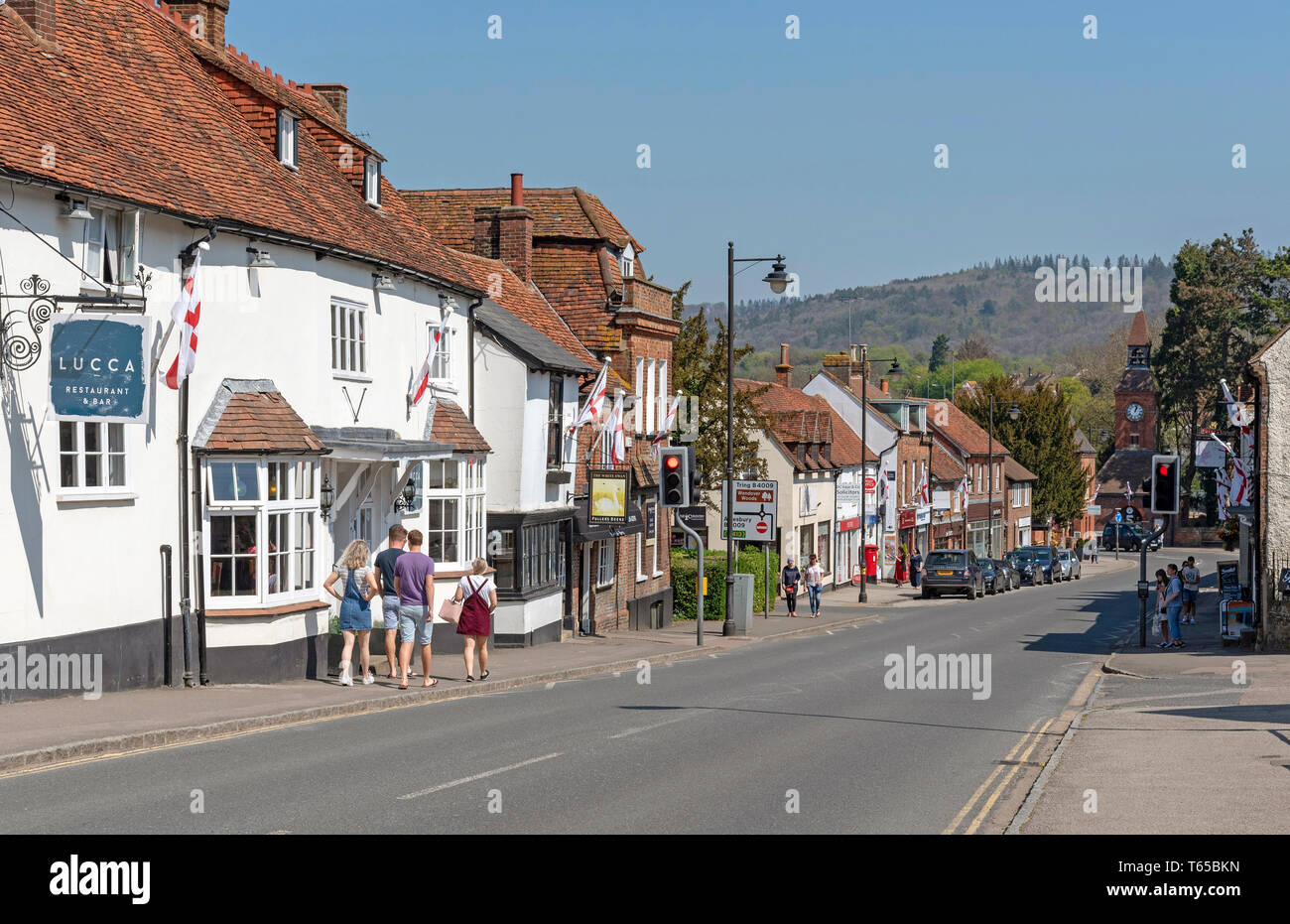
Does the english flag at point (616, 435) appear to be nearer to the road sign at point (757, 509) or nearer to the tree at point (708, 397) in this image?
the road sign at point (757, 509)

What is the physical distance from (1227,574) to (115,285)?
32.4 meters

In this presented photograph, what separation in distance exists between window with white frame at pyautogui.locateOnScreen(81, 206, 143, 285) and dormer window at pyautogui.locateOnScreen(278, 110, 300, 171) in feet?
21.4

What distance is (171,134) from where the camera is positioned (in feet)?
67.8

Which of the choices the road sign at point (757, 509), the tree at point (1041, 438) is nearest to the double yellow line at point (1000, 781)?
the road sign at point (757, 509)

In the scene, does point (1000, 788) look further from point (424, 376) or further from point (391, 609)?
point (424, 376)

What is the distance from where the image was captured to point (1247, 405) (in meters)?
34.6

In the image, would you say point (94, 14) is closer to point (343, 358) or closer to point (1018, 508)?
point (343, 358)

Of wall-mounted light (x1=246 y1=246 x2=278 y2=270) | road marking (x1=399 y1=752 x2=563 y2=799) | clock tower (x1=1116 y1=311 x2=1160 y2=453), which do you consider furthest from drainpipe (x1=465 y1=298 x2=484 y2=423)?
clock tower (x1=1116 y1=311 x2=1160 y2=453)

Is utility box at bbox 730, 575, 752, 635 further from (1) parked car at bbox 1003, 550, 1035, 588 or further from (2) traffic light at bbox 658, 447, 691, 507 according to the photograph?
(1) parked car at bbox 1003, 550, 1035, 588

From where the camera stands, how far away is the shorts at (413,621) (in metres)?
19.7

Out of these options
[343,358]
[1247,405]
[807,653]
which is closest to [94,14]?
[343,358]

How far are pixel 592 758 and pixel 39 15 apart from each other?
12979 mm

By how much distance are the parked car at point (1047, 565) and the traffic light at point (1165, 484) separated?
153 ft

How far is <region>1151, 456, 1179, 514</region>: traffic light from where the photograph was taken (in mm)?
25734
